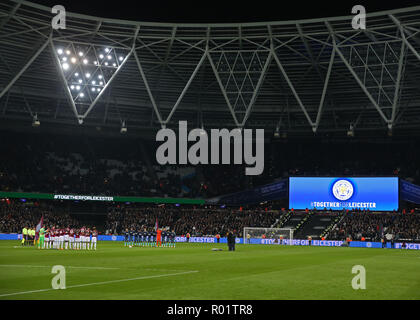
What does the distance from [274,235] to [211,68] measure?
63.1 ft

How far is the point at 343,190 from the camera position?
6975cm

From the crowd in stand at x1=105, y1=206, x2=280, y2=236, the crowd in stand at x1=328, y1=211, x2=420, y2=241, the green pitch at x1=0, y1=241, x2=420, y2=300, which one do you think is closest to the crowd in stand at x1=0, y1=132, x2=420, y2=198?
the crowd in stand at x1=105, y1=206, x2=280, y2=236

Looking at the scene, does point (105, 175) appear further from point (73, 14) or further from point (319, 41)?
point (319, 41)

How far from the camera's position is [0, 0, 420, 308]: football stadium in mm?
51469

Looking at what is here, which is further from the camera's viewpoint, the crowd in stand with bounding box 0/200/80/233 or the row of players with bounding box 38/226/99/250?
the crowd in stand with bounding box 0/200/80/233

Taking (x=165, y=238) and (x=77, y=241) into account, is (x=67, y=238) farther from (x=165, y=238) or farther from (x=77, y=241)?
(x=165, y=238)

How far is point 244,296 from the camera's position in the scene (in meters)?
15.0

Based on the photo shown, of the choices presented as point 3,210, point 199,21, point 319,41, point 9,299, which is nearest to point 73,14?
point 199,21

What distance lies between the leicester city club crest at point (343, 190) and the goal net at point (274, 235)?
9600 mm

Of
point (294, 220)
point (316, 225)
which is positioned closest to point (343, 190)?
point (316, 225)

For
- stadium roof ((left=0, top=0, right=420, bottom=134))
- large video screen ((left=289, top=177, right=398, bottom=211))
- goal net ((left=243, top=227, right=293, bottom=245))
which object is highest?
stadium roof ((left=0, top=0, right=420, bottom=134))

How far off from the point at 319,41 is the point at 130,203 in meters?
36.5

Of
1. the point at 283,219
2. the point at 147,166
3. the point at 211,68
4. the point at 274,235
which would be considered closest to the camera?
the point at 211,68

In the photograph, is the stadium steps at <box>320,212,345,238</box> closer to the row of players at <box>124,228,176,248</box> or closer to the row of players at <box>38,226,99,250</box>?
the row of players at <box>124,228,176,248</box>
